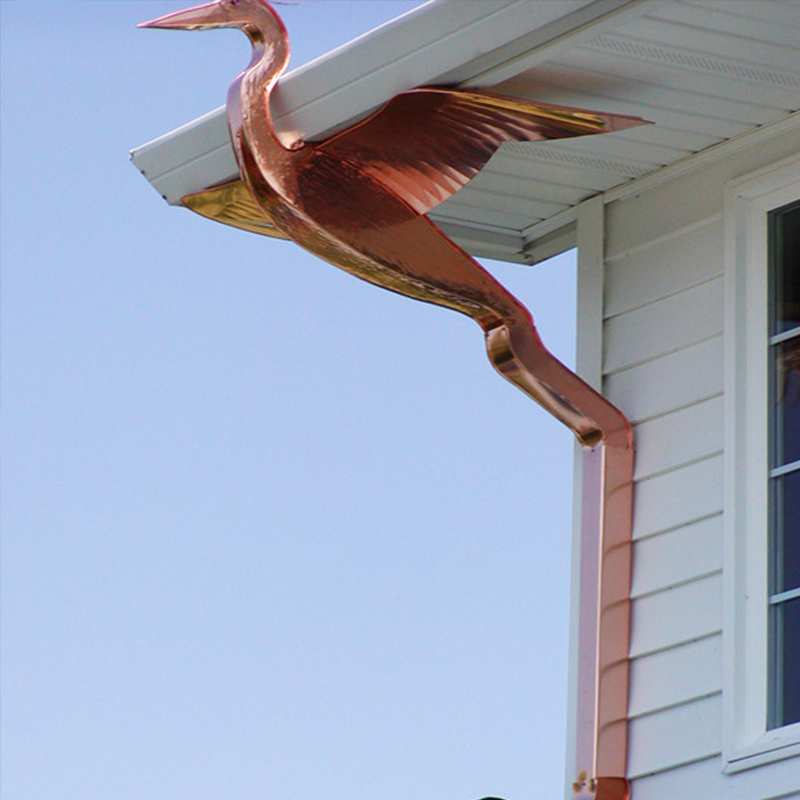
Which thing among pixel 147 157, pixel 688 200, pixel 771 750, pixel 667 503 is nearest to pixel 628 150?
pixel 688 200

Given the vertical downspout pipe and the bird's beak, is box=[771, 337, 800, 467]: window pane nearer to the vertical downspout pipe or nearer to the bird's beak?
the vertical downspout pipe

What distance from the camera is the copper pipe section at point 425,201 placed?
4.75 metres

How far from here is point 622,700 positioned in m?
4.82

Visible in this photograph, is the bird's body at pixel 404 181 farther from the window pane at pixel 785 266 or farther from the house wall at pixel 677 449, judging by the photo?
the window pane at pixel 785 266

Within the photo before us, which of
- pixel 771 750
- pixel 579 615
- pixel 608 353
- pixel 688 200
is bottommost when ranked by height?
pixel 771 750

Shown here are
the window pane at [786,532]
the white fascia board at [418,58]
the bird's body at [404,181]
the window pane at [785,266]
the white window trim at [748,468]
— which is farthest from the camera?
the window pane at [785,266]

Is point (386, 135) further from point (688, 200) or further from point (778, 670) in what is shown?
point (778, 670)

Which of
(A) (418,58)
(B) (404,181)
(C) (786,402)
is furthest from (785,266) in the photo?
(A) (418,58)

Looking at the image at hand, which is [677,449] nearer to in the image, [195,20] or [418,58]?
[418,58]

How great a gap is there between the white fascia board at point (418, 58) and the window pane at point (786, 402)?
99 cm

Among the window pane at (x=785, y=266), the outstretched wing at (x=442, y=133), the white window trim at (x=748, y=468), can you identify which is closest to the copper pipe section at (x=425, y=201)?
the outstretched wing at (x=442, y=133)

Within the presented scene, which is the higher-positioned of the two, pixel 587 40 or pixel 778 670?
pixel 587 40

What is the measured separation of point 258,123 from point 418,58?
47 centimetres

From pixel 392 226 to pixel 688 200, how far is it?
83 cm
